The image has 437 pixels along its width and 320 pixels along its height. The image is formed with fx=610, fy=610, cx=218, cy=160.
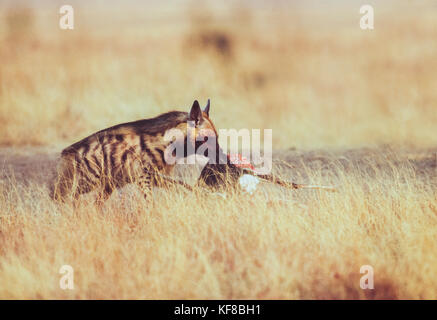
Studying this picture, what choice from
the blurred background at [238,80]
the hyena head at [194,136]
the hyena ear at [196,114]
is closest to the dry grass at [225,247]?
the hyena head at [194,136]

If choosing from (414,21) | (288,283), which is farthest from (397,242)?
(414,21)

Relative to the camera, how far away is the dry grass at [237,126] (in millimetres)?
4691

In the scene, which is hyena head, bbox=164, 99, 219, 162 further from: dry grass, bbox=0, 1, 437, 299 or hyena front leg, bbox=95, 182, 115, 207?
hyena front leg, bbox=95, 182, 115, 207

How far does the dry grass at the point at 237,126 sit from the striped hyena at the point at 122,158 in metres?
0.21

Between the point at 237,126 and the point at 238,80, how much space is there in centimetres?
240

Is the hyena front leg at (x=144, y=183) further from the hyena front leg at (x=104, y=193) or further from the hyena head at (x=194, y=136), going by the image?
the hyena head at (x=194, y=136)

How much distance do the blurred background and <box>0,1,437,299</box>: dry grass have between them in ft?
0.18

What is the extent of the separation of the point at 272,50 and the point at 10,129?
844 centimetres

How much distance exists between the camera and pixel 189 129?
20.6 ft

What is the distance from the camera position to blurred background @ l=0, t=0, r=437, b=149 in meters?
11.3

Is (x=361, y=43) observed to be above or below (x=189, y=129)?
above

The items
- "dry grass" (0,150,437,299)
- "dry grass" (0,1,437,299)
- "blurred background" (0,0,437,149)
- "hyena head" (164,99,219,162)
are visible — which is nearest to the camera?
"dry grass" (0,150,437,299)

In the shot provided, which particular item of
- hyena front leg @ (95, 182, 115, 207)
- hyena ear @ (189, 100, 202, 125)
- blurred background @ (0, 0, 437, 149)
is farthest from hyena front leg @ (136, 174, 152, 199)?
blurred background @ (0, 0, 437, 149)

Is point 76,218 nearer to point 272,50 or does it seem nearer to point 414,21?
point 272,50
